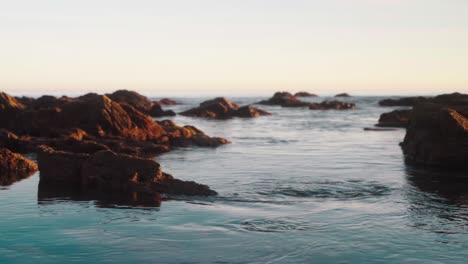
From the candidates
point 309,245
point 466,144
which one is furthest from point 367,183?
point 309,245

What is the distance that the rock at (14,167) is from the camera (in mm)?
22641

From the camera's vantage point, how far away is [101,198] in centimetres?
1814

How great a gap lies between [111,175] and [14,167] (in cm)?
587

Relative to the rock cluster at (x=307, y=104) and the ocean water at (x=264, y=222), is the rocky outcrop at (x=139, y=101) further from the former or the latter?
the ocean water at (x=264, y=222)

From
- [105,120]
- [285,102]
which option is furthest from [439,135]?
[285,102]

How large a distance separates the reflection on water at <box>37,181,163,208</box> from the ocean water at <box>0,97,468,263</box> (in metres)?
0.17

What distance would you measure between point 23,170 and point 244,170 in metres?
8.83

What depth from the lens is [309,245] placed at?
42.8 feet

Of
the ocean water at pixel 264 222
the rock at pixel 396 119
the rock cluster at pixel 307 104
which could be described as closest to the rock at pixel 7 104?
the ocean water at pixel 264 222

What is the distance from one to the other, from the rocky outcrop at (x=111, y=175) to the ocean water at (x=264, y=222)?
81 centimetres

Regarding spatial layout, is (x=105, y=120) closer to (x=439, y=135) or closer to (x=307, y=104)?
(x=439, y=135)

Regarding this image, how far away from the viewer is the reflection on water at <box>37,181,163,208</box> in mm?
17312

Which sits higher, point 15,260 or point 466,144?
point 466,144

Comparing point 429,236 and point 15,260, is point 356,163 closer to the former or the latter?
point 429,236
